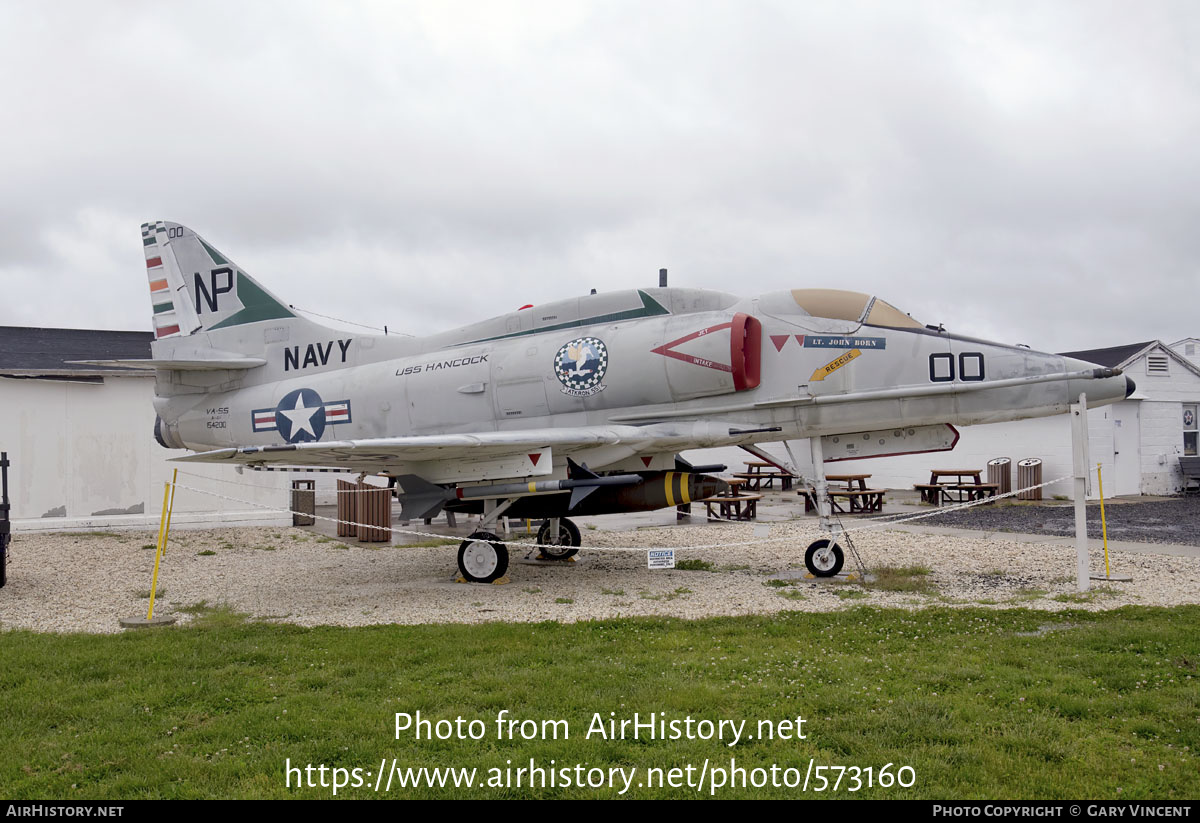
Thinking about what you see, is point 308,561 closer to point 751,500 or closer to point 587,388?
point 587,388

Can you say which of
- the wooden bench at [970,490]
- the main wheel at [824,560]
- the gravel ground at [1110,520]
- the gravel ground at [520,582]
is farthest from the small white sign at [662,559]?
the wooden bench at [970,490]

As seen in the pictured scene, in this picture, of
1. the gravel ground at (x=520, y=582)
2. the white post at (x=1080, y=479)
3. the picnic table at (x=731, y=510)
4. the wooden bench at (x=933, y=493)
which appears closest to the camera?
the gravel ground at (x=520, y=582)

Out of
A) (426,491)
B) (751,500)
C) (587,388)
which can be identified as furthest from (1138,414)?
(426,491)

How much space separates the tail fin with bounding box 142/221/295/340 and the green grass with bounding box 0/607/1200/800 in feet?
21.5

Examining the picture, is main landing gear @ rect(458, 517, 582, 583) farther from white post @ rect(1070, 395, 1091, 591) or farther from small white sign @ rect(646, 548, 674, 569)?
white post @ rect(1070, 395, 1091, 591)

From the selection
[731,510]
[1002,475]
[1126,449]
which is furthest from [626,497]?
[1126,449]

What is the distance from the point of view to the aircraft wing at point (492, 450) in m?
9.43

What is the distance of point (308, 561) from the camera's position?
520 inches

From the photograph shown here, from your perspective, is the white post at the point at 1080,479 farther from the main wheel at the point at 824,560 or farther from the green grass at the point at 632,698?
the main wheel at the point at 824,560

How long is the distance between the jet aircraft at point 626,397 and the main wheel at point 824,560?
0.06 feet

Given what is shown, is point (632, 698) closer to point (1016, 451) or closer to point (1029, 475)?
point (1029, 475)

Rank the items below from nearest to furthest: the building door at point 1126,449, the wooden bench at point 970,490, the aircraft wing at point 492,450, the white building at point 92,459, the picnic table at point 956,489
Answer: the aircraft wing at point 492,450 < the white building at point 92,459 < the wooden bench at point 970,490 < the picnic table at point 956,489 < the building door at point 1126,449

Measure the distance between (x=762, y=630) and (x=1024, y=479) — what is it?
19089 millimetres

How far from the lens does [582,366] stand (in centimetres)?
1052
